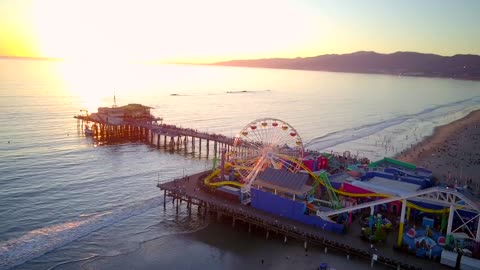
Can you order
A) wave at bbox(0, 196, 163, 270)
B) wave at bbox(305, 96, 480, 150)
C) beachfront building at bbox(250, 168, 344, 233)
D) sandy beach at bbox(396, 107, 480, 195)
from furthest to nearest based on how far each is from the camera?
wave at bbox(305, 96, 480, 150) → sandy beach at bbox(396, 107, 480, 195) → beachfront building at bbox(250, 168, 344, 233) → wave at bbox(0, 196, 163, 270)

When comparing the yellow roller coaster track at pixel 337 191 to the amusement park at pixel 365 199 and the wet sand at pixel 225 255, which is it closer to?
the amusement park at pixel 365 199

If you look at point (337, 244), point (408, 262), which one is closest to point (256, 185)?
point (337, 244)

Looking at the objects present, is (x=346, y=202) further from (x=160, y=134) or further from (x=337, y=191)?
(x=160, y=134)

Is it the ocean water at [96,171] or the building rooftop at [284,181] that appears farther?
the building rooftop at [284,181]

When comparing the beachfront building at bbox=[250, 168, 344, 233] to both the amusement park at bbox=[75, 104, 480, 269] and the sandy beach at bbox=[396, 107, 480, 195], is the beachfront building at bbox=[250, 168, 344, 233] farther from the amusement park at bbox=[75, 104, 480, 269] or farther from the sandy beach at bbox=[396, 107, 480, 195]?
the sandy beach at bbox=[396, 107, 480, 195]

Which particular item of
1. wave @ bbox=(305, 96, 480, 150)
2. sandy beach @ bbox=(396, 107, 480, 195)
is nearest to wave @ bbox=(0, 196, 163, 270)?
sandy beach @ bbox=(396, 107, 480, 195)

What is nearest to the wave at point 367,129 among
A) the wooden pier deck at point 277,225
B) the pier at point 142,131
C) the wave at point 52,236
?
the pier at point 142,131

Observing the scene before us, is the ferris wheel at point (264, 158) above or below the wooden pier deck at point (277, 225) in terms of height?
above
